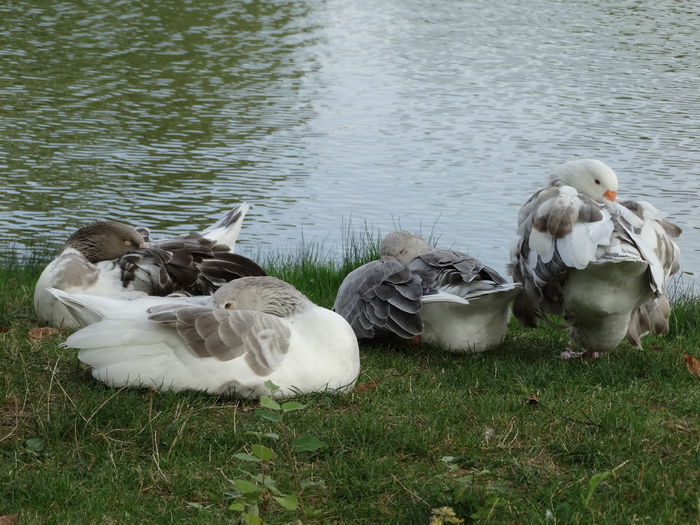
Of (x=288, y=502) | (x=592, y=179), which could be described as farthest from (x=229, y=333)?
(x=592, y=179)

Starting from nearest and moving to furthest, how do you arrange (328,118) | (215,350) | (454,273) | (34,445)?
(34,445) < (215,350) < (454,273) < (328,118)

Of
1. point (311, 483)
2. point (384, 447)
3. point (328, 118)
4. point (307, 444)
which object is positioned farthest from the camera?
point (328, 118)

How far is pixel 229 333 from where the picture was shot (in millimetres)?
5141

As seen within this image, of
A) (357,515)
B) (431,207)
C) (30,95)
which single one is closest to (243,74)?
(30,95)

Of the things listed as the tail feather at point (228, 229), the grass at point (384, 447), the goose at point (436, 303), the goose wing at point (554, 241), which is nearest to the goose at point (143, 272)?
the tail feather at point (228, 229)

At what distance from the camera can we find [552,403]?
531 centimetres

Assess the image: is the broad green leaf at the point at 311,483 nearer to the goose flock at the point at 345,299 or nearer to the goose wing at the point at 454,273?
the goose flock at the point at 345,299

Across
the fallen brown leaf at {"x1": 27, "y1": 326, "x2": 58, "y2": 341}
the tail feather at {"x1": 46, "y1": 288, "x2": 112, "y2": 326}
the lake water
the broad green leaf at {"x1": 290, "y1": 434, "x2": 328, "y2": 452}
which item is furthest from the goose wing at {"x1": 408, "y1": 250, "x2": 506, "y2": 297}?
the lake water

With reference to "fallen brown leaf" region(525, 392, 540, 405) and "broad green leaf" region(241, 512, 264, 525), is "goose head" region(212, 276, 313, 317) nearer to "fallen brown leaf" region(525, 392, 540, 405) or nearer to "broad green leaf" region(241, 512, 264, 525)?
"fallen brown leaf" region(525, 392, 540, 405)

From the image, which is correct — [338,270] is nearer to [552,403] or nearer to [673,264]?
[673,264]

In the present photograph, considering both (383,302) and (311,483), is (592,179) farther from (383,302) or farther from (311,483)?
(311,483)

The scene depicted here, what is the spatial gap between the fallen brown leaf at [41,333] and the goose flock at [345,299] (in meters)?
0.10

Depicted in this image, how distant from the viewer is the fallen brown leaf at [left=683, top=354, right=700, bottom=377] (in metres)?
6.05

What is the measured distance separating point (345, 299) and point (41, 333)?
1967 millimetres
